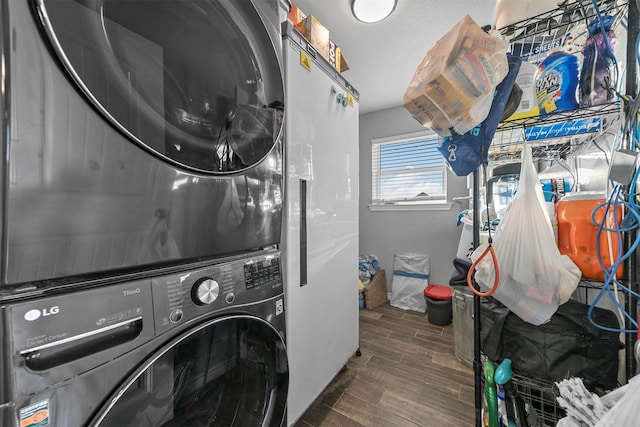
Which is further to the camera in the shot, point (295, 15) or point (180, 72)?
point (295, 15)

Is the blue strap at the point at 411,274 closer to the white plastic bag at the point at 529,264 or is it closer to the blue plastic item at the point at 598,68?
the white plastic bag at the point at 529,264

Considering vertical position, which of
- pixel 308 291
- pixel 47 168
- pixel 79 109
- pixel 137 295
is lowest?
pixel 308 291

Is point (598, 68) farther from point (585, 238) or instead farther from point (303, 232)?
point (303, 232)

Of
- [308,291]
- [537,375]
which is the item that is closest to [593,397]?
[537,375]

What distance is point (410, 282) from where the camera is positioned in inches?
107

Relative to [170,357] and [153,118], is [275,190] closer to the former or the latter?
[153,118]

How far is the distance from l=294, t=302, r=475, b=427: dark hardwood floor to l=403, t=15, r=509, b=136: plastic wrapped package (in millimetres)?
1494

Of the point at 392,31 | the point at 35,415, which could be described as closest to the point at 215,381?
the point at 35,415

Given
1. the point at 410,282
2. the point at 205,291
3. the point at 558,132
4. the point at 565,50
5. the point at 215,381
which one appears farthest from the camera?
the point at 410,282

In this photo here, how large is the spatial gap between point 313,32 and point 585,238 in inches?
59.6

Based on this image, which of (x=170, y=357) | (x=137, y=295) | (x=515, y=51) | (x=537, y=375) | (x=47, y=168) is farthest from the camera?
(x=515, y=51)

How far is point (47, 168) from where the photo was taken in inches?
14.4

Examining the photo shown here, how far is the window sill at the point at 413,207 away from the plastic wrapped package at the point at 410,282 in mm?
558

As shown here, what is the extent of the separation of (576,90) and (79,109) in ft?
4.93
